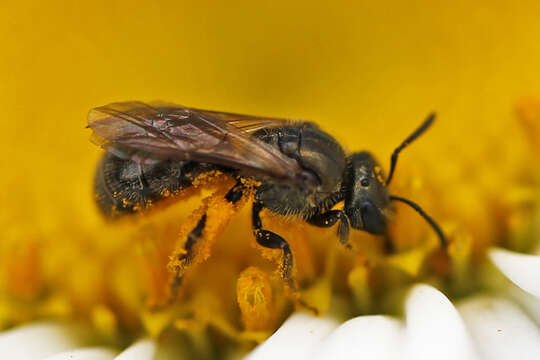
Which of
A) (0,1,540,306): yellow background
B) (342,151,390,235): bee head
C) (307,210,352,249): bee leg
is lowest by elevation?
(307,210,352,249): bee leg

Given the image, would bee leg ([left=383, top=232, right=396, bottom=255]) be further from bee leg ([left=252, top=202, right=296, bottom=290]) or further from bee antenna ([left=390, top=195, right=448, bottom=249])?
bee leg ([left=252, top=202, right=296, bottom=290])

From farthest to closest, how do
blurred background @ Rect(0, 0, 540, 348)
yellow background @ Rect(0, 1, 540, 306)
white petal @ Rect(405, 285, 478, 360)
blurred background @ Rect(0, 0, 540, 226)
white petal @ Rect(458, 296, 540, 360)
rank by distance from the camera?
blurred background @ Rect(0, 0, 540, 226) < yellow background @ Rect(0, 1, 540, 306) < blurred background @ Rect(0, 0, 540, 348) < white petal @ Rect(458, 296, 540, 360) < white petal @ Rect(405, 285, 478, 360)

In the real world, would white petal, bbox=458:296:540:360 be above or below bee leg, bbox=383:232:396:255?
below

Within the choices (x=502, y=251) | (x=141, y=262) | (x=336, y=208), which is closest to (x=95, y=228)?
(x=141, y=262)

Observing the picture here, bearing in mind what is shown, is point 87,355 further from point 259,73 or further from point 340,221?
point 259,73

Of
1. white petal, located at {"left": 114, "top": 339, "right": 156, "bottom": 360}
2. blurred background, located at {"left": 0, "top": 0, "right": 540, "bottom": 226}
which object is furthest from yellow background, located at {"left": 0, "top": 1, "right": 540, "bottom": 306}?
white petal, located at {"left": 114, "top": 339, "right": 156, "bottom": 360}

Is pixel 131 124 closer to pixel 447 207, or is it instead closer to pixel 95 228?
pixel 95 228

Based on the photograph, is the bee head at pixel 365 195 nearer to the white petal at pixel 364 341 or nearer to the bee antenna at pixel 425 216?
the bee antenna at pixel 425 216
